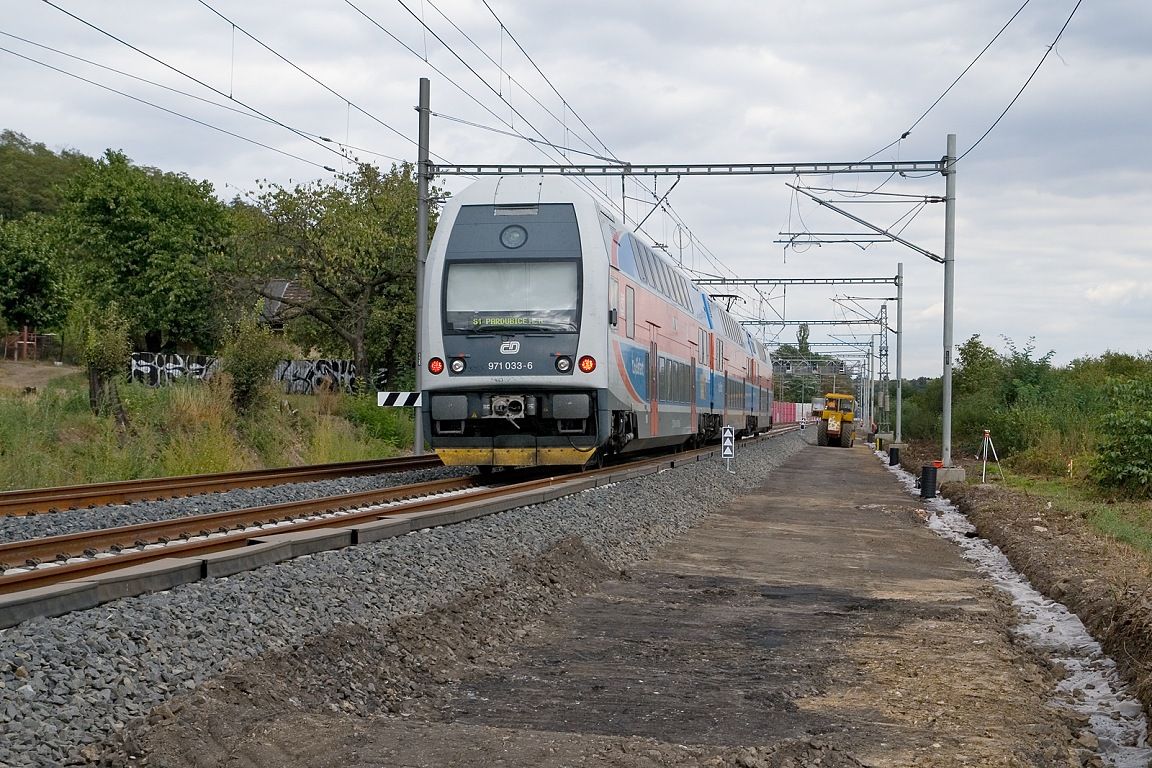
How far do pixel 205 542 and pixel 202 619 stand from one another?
3016 mm

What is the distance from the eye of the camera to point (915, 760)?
224 inches

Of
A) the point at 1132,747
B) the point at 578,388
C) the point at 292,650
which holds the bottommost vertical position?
the point at 1132,747

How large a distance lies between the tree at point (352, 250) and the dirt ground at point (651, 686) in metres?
24.0

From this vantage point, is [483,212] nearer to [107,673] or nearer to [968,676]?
[968,676]

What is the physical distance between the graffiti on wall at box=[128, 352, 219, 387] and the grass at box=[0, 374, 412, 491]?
1.06 metres

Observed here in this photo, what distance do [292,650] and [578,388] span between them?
387 inches

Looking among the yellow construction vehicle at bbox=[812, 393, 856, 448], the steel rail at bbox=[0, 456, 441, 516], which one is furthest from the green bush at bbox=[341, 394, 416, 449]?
the yellow construction vehicle at bbox=[812, 393, 856, 448]

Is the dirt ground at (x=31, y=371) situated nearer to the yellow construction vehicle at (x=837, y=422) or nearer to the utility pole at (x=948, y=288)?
the utility pole at (x=948, y=288)

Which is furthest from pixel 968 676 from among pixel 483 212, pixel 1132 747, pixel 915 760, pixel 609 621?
pixel 483 212

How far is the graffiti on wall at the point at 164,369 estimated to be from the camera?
22.3m

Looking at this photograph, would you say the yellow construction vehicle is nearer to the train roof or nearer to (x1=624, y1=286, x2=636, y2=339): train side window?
(x1=624, y1=286, x2=636, y2=339): train side window

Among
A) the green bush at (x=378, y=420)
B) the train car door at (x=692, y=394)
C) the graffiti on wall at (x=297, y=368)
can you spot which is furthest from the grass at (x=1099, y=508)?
the graffiti on wall at (x=297, y=368)

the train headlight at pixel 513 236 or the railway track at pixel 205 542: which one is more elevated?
the train headlight at pixel 513 236

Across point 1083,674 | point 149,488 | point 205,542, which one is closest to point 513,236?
point 149,488
